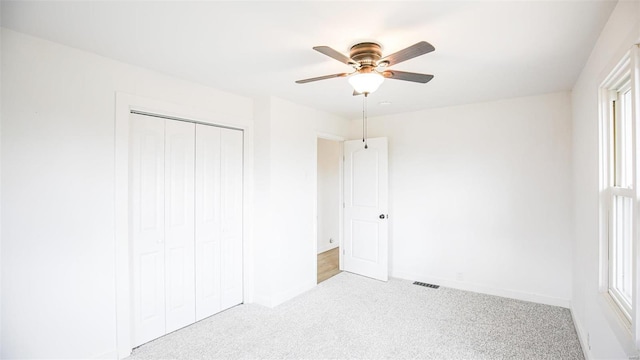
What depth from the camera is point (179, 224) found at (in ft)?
9.57

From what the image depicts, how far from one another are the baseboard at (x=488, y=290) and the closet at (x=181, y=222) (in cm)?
242

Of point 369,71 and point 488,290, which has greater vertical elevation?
point 369,71

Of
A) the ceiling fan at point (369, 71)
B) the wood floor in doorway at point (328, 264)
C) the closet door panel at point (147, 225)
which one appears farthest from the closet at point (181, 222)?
the ceiling fan at point (369, 71)

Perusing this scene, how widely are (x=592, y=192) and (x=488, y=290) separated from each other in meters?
2.04

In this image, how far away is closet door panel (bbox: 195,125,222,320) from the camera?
3.08 meters

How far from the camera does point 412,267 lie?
431cm

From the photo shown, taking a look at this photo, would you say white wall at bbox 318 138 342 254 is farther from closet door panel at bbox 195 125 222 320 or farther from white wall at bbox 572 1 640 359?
white wall at bbox 572 1 640 359

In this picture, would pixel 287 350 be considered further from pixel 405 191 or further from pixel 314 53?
pixel 405 191

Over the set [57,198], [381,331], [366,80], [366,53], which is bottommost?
[381,331]

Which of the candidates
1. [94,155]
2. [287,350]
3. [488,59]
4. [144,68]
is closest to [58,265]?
[94,155]

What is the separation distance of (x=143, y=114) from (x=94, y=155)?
56 centimetres

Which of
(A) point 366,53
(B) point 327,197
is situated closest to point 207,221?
(A) point 366,53

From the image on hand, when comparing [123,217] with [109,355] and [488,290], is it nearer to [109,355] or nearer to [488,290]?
[109,355]

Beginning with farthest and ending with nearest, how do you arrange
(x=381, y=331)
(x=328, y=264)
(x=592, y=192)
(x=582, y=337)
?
(x=328, y=264)
(x=381, y=331)
(x=582, y=337)
(x=592, y=192)
